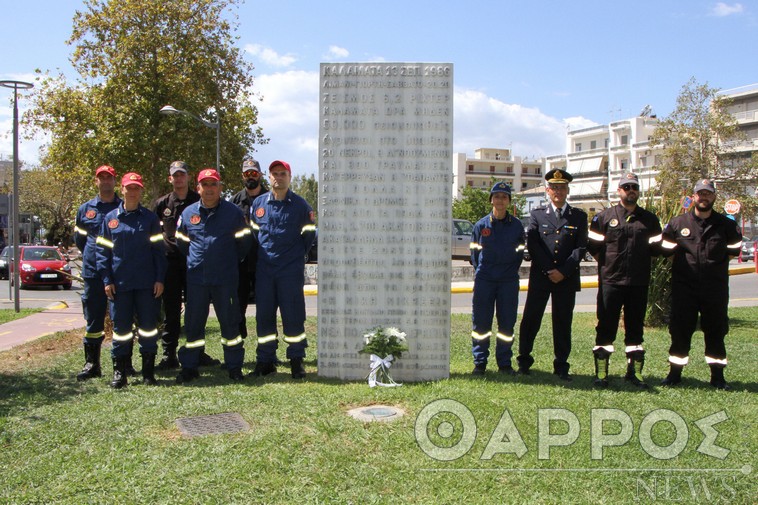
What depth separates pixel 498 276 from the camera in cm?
662

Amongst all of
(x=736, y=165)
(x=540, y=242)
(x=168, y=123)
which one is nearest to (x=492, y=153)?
(x=736, y=165)

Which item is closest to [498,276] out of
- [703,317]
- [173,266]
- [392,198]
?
[392,198]

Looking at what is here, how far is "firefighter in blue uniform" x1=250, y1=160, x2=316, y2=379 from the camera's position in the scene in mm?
6395

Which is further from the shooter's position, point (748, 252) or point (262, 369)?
point (748, 252)

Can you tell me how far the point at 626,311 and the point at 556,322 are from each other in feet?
2.19

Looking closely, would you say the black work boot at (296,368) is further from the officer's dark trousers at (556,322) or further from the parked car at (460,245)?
the parked car at (460,245)

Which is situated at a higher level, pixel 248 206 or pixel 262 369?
pixel 248 206

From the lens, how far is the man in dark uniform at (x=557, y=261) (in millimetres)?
6473

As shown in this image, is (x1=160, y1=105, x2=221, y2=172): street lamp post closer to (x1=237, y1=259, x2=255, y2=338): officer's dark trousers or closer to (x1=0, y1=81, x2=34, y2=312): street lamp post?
(x1=0, y1=81, x2=34, y2=312): street lamp post

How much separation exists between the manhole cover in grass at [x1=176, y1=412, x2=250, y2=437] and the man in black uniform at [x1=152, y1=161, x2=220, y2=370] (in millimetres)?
2242

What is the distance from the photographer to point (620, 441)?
14.9 feet

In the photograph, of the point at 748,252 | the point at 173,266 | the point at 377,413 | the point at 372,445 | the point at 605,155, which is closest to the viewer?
the point at 372,445

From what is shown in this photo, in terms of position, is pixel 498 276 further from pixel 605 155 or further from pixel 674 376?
pixel 605 155

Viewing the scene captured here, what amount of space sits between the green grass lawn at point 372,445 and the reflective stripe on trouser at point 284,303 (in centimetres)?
39
